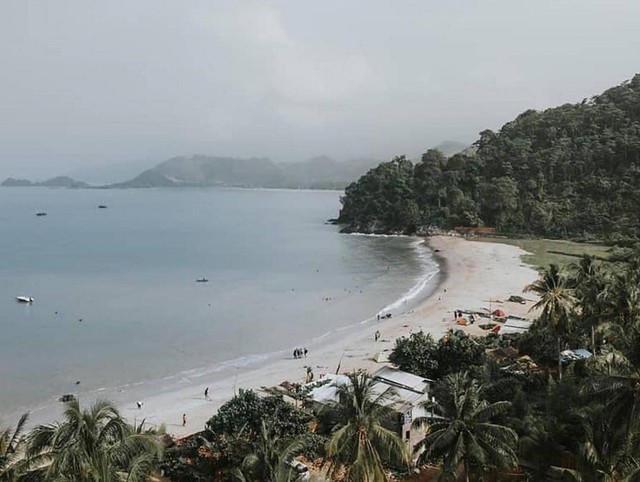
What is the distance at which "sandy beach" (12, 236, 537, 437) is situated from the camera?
1359 inches

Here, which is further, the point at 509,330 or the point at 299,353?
the point at 299,353

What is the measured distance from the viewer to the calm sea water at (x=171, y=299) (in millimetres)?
44844

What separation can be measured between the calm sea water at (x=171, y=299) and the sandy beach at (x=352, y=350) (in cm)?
337

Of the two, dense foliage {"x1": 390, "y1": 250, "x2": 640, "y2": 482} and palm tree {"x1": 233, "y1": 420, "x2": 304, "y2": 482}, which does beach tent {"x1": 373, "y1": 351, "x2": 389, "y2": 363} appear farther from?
palm tree {"x1": 233, "y1": 420, "x2": 304, "y2": 482}

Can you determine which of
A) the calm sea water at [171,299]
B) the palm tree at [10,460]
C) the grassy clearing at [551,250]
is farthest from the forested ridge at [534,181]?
the palm tree at [10,460]

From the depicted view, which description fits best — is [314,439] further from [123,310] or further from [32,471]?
[123,310]

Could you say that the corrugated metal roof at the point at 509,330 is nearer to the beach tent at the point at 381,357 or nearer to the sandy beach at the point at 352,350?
the sandy beach at the point at 352,350

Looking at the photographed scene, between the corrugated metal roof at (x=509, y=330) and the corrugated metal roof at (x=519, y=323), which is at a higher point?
the corrugated metal roof at (x=519, y=323)

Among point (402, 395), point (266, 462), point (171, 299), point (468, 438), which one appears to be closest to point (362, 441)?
point (468, 438)

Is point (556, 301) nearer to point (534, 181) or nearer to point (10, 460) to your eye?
point (10, 460)

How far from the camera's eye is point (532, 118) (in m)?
149

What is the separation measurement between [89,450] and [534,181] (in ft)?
404

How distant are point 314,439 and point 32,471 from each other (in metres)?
12.1

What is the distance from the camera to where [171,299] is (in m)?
68.1
